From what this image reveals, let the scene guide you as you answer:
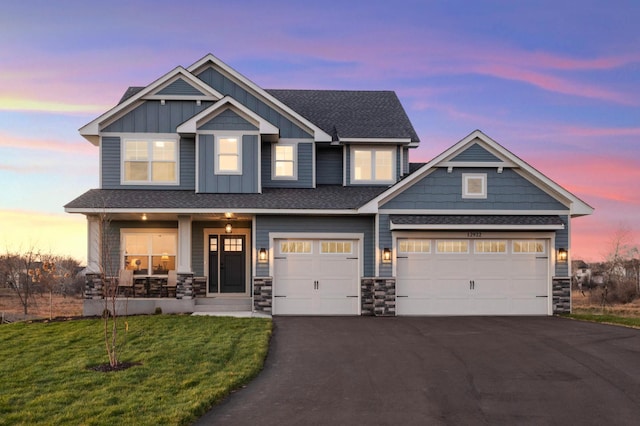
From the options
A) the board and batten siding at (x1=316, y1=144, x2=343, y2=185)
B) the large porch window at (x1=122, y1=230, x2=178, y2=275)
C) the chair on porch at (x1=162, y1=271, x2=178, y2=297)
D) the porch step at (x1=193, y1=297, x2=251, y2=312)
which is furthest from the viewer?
the board and batten siding at (x1=316, y1=144, x2=343, y2=185)

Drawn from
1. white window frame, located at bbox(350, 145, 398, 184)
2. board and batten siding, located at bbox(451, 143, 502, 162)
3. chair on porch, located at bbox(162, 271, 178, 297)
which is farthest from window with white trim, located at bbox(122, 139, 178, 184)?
board and batten siding, located at bbox(451, 143, 502, 162)

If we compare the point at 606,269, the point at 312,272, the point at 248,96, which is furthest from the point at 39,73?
the point at 606,269

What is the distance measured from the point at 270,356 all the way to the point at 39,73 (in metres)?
15.8

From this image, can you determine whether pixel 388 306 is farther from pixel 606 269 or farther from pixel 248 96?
pixel 606 269

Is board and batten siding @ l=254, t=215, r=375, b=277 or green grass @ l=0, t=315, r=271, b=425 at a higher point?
board and batten siding @ l=254, t=215, r=375, b=277

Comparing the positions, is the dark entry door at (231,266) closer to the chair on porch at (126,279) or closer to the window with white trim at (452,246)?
the chair on porch at (126,279)

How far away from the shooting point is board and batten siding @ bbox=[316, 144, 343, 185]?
66.4 ft

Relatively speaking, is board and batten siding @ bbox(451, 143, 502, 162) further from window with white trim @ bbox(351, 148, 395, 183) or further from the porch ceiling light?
the porch ceiling light

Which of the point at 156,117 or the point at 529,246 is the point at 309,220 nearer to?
the point at 156,117

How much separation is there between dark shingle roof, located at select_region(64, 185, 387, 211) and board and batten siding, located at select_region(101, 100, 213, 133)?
2.07m

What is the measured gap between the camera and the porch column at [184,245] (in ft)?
58.1

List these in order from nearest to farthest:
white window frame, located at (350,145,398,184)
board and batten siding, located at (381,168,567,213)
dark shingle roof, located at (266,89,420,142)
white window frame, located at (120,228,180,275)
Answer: board and batten siding, located at (381,168,567,213), white window frame, located at (120,228,180,275), white window frame, located at (350,145,398,184), dark shingle roof, located at (266,89,420,142)

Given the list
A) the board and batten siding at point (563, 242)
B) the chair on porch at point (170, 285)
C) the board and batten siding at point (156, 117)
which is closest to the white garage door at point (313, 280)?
the chair on porch at point (170, 285)

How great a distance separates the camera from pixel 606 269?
43.7 metres
